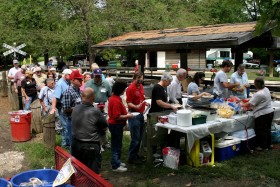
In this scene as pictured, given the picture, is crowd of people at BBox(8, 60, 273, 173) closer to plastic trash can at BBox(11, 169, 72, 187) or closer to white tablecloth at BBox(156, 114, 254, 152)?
white tablecloth at BBox(156, 114, 254, 152)

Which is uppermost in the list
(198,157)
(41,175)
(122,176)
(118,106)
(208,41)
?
(208,41)

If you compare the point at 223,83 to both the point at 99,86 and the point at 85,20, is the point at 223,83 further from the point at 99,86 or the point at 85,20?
the point at 85,20

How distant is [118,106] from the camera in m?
5.79

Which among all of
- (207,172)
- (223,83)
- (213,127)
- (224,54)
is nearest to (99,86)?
(213,127)

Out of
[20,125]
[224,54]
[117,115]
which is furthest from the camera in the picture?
[224,54]

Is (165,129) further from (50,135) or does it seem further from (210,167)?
(50,135)

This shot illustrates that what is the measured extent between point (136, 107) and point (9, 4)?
20322 millimetres

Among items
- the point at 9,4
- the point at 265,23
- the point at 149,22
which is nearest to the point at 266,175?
the point at 265,23

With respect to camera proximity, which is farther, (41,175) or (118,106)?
(118,106)

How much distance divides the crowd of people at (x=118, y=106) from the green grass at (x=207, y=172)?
0.30m

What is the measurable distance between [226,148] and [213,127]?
2.18ft

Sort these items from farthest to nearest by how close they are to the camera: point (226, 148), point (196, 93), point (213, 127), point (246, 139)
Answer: point (196, 93) → point (246, 139) → point (226, 148) → point (213, 127)

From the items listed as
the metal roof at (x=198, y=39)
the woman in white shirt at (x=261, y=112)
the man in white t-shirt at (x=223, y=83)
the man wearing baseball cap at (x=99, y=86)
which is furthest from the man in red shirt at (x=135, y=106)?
the metal roof at (x=198, y=39)

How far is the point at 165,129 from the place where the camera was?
21.5 feet
